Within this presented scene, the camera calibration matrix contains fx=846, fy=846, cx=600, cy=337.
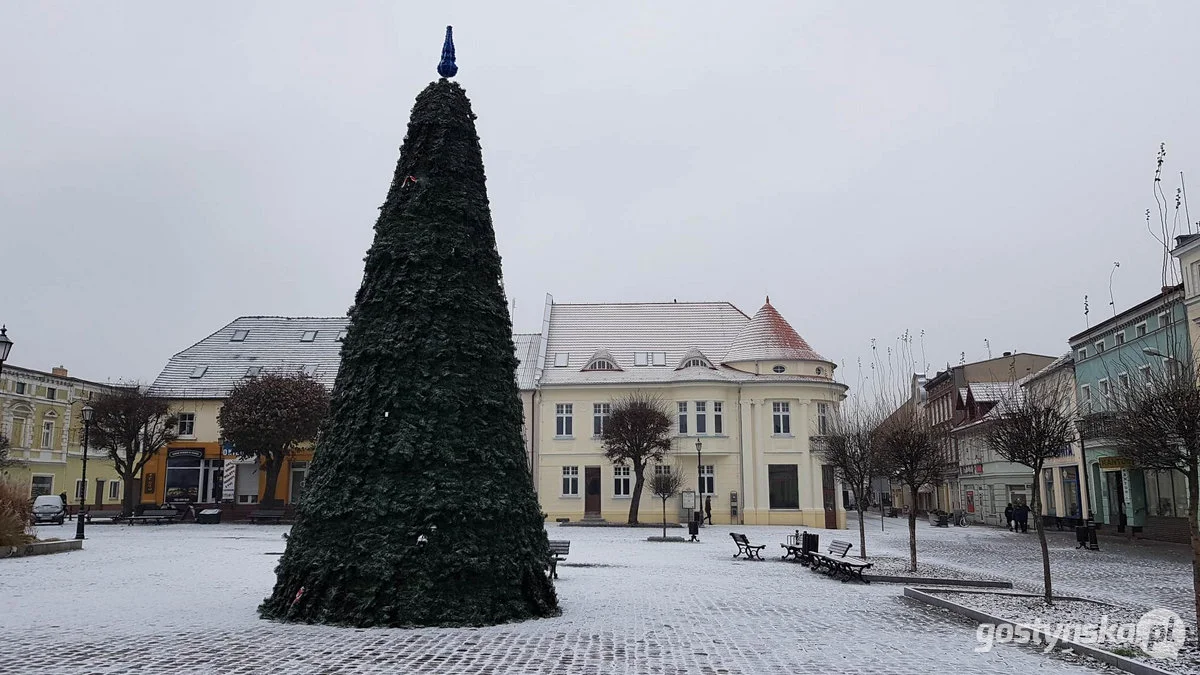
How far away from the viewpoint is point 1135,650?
31.3ft

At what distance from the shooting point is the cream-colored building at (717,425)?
144ft

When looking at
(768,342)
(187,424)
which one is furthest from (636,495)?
(187,424)

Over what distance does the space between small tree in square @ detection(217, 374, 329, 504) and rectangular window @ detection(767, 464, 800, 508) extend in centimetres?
2273

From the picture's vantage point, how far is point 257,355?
175 feet

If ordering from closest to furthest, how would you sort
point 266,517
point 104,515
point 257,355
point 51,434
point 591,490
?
point 266,517
point 591,490
point 104,515
point 51,434
point 257,355

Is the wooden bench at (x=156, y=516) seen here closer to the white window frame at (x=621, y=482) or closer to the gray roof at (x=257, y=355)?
the gray roof at (x=257, y=355)

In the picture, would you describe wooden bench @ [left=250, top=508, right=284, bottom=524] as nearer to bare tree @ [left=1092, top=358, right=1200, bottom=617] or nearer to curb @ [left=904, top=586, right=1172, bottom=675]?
curb @ [left=904, top=586, right=1172, bottom=675]

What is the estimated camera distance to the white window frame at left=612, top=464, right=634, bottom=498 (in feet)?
150

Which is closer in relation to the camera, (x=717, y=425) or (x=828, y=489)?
(x=828, y=489)

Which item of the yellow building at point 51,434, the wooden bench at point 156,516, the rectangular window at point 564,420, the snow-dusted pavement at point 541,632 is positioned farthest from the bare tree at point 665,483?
the yellow building at point 51,434

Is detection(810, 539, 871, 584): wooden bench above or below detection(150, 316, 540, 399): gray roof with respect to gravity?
below

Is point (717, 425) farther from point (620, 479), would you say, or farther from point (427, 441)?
point (427, 441)

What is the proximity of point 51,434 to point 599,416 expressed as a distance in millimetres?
34222

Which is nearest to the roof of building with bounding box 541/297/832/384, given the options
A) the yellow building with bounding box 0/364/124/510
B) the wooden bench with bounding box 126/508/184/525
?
the wooden bench with bounding box 126/508/184/525
